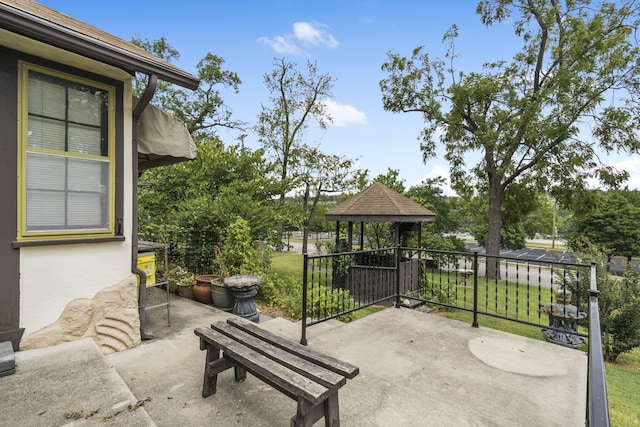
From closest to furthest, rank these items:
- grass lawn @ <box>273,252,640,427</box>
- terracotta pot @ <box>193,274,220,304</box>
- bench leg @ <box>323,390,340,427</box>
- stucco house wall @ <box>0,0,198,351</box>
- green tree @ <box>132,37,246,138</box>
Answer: bench leg @ <box>323,390,340,427</box> → stucco house wall @ <box>0,0,198,351</box> → grass lawn @ <box>273,252,640,427</box> → terracotta pot @ <box>193,274,220,304</box> → green tree @ <box>132,37,246,138</box>

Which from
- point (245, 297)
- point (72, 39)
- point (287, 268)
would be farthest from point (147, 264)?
point (287, 268)

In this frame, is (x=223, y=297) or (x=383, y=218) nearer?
(x=223, y=297)

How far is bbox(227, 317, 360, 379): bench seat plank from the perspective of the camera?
6.67 ft

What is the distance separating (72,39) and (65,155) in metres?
1.08

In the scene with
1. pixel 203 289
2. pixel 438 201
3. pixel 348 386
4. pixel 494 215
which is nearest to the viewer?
pixel 348 386

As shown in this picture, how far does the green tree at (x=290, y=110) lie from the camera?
65.6ft

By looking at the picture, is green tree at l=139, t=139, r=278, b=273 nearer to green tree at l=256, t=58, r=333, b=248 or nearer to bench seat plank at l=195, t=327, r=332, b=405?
bench seat plank at l=195, t=327, r=332, b=405

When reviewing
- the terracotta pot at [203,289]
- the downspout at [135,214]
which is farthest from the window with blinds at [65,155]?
the terracotta pot at [203,289]

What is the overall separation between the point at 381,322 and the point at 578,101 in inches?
555

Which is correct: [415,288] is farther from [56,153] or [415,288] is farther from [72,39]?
[72,39]

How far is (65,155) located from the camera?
3.01m

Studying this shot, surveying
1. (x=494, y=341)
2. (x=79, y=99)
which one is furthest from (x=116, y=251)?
(x=494, y=341)

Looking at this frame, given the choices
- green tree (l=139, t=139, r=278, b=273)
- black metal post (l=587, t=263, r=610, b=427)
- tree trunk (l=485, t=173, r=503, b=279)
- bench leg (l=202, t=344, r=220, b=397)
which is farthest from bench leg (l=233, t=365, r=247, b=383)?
tree trunk (l=485, t=173, r=503, b=279)

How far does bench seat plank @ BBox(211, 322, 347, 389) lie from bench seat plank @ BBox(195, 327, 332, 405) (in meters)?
0.03
